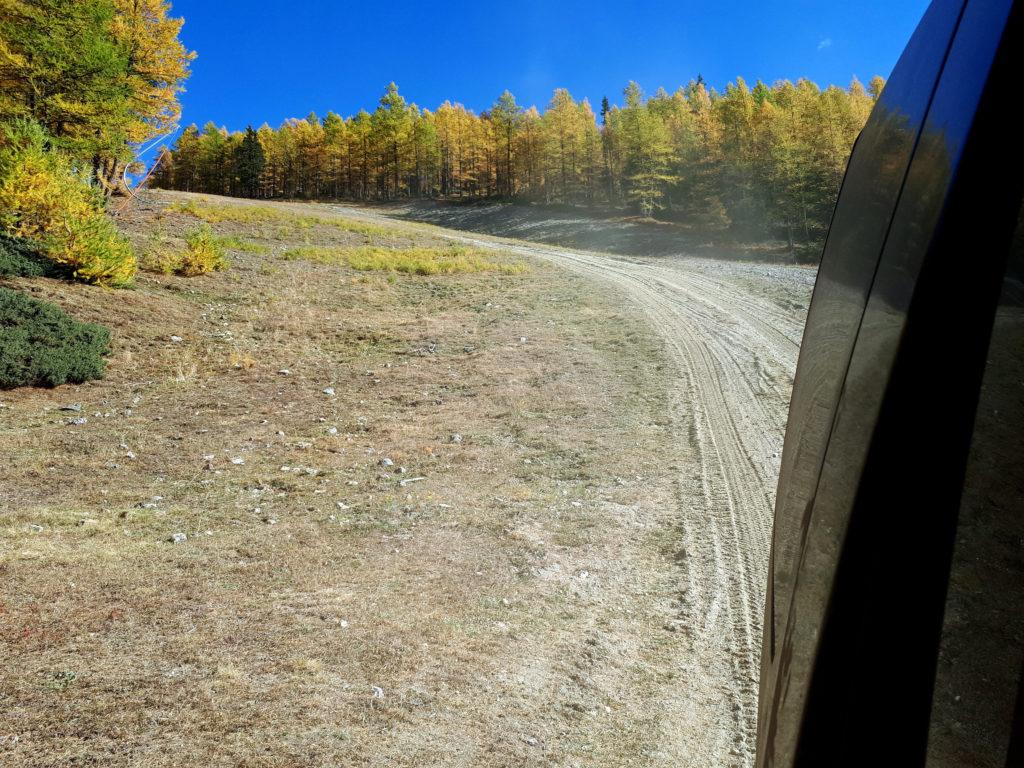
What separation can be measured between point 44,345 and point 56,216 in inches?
287

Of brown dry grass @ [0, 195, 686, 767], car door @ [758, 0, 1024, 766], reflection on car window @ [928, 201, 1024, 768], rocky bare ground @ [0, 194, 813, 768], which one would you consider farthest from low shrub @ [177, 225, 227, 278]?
reflection on car window @ [928, 201, 1024, 768]

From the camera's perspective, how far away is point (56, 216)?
52.4 feet

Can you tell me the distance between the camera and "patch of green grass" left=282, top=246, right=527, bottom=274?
79.4 ft

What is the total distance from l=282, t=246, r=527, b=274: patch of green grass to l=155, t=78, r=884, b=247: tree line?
674 inches

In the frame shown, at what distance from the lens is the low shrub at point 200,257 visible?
19125 mm

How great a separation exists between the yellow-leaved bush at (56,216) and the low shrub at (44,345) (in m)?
3.51

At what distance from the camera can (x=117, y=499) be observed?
675cm

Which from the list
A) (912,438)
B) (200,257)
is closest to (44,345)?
(200,257)

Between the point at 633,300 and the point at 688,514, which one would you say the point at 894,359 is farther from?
the point at 633,300

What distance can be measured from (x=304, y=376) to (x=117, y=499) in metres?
5.68

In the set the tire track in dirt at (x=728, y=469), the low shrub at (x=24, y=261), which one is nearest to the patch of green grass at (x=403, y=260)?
the tire track in dirt at (x=728, y=469)

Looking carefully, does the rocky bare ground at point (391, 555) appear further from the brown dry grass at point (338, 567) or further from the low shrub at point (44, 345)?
the low shrub at point (44, 345)

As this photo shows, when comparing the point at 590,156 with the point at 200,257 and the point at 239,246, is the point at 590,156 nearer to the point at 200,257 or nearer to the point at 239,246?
the point at 239,246

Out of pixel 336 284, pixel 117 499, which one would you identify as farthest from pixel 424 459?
pixel 336 284
